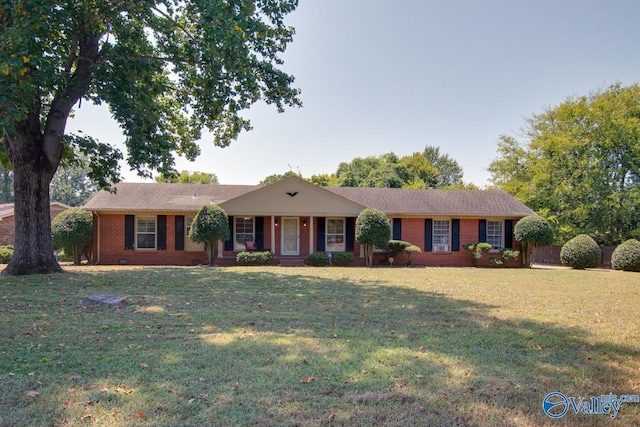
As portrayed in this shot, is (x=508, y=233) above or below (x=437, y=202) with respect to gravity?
below

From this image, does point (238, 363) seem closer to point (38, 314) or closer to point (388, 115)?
point (38, 314)

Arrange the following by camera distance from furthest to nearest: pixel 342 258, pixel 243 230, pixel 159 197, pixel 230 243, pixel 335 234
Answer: pixel 159 197
pixel 335 234
pixel 243 230
pixel 230 243
pixel 342 258

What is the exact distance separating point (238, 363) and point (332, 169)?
45.3 meters

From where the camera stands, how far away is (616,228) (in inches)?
990

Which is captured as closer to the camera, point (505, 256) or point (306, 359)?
point (306, 359)

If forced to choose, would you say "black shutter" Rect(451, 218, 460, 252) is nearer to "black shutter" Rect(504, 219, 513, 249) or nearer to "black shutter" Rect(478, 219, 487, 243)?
"black shutter" Rect(478, 219, 487, 243)

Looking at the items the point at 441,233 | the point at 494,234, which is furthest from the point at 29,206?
the point at 494,234

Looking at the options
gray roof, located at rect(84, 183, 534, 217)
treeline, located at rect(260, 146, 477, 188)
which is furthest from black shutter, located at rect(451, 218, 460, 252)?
treeline, located at rect(260, 146, 477, 188)

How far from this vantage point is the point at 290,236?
792 inches

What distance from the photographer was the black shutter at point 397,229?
20.6 meters

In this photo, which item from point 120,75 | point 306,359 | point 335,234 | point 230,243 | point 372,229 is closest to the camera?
point 306,359

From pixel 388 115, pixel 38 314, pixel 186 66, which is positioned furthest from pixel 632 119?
pixel 38 314

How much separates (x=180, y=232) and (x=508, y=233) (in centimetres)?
1617
